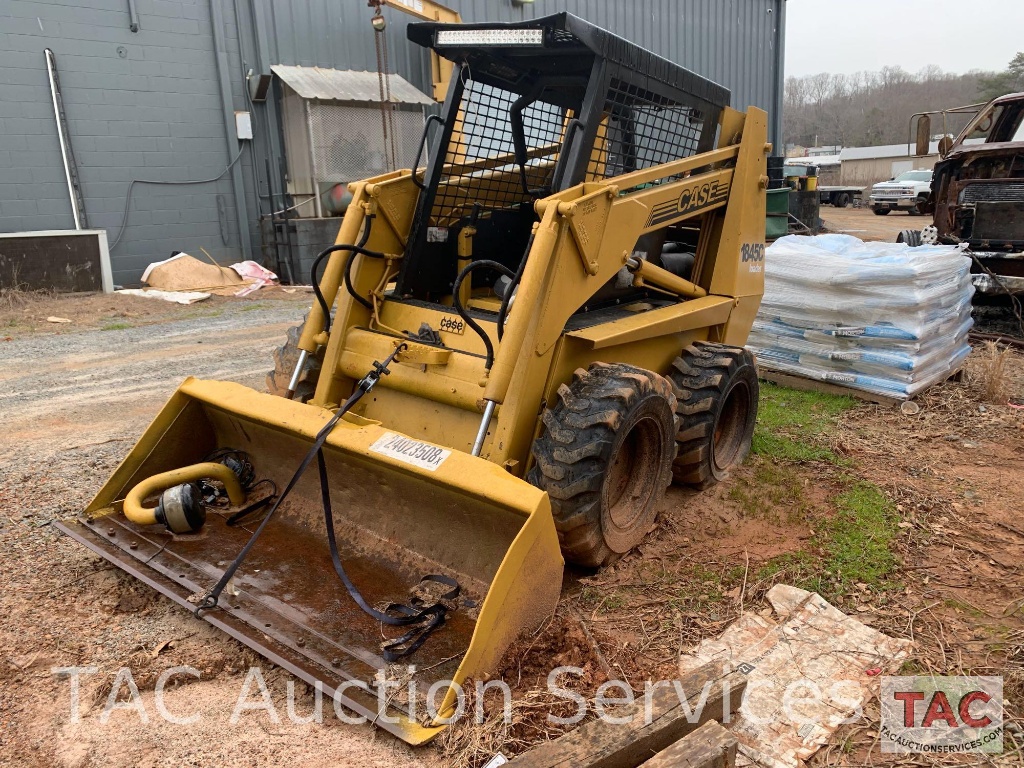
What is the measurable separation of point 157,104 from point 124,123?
1.89 ft

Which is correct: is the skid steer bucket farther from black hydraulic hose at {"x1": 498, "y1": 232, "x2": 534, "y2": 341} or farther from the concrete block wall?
the concrete block wall

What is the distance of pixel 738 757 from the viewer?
2496 millimetres

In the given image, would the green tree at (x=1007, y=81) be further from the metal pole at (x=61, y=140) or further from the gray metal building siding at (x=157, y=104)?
the metal pole at (x=61, y=140)

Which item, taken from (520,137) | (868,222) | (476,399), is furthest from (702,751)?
(868,222)

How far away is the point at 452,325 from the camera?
3.86 meters

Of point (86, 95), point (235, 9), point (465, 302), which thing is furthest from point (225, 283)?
point (465, 302)

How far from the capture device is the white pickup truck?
86.3ft

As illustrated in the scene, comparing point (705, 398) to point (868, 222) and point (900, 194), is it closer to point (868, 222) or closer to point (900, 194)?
point (868, 222)

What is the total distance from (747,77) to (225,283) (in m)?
14.9

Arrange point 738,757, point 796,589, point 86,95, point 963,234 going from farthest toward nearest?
point 86,95 → point 963,234 → point 796,589 → point 738,757

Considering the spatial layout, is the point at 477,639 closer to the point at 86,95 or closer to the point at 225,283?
the point at 225,283

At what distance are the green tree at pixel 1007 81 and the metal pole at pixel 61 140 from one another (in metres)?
48.0

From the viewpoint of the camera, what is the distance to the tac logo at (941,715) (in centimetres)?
255

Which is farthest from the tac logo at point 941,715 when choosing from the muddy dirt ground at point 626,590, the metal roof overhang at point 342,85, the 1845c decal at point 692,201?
the metal roof overhang at point 342,85
